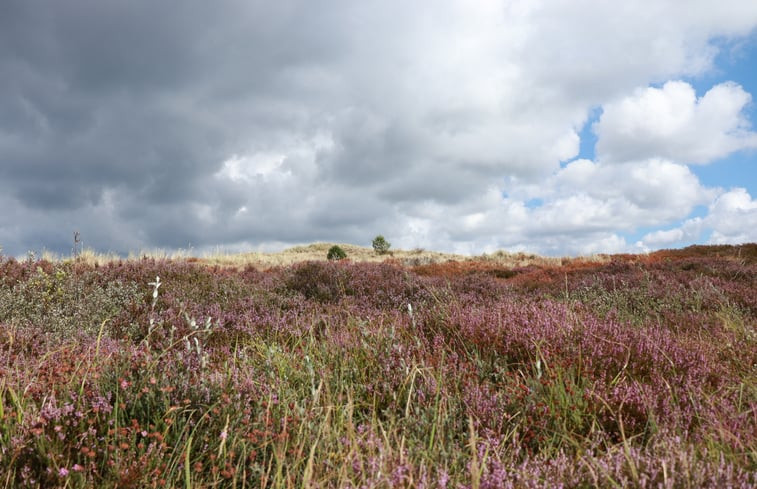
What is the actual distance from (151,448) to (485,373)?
2304 millimetres

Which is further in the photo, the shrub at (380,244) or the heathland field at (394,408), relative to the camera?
the shrub at (380,244)

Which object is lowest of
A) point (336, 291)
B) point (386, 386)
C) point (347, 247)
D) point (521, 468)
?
point (521, 468)

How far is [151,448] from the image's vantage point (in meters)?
2.21

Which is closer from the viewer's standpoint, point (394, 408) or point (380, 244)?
point (394, 408)

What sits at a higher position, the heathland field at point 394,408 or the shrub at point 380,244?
the shrub at point 380,244

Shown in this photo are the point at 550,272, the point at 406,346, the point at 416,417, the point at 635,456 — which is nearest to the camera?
the point at 635,456

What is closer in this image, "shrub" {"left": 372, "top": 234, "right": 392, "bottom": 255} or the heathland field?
the heathland field

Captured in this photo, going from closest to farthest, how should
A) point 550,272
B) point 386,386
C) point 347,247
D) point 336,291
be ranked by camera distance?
point 386,386, point 336,291, point 550,272, point 347,247

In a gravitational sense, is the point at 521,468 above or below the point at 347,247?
below

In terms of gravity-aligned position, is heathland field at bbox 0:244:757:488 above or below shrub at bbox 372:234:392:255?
A: below

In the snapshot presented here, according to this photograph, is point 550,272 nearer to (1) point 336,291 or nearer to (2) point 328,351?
(1) point 336,291

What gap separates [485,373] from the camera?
3.53m

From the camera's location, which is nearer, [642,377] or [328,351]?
[642,377]

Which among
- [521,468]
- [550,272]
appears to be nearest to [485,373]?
[521,468]
